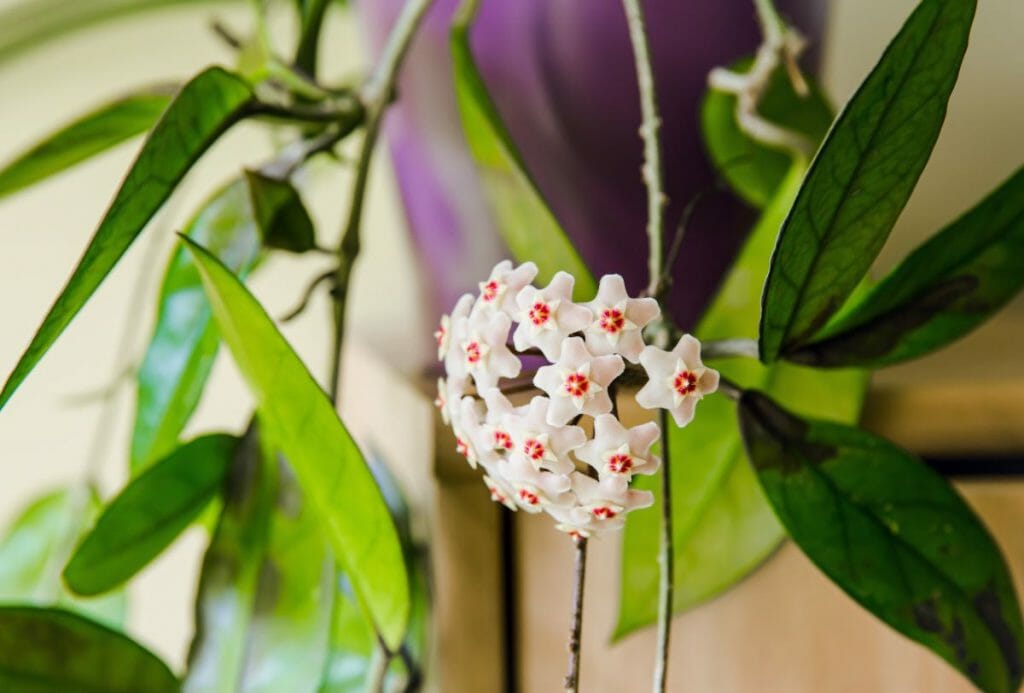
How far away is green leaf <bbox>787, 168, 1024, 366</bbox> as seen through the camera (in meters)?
0.41

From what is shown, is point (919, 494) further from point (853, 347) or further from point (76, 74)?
point (76, 74)

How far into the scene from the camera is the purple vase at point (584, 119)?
1.77 feet

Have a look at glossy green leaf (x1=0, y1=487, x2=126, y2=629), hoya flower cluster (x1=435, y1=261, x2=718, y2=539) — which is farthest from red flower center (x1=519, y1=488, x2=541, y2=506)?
glossy green leaf (x1=0, y1=487, x2=126, y2=629)

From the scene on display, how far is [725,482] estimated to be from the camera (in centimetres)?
47

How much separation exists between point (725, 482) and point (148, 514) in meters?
0.29

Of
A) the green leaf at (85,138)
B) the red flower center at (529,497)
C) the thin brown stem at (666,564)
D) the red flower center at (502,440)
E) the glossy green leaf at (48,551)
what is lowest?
the glossy green leaf at (48,551)

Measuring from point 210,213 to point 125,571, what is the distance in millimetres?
184

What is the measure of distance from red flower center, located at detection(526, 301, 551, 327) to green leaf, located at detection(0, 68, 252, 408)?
0.52 feet

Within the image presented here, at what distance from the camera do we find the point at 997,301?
16.6 inches

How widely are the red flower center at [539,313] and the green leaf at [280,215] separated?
0.18 metres

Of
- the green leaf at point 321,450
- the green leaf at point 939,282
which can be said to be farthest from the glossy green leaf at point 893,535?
the green leaf at point 321,450

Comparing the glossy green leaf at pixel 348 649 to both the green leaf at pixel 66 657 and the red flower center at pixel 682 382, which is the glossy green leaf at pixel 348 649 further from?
the red flower center at pixel 682 382

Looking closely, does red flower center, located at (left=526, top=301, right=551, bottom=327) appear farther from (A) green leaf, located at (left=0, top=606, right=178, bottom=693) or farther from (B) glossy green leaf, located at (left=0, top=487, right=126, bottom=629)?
(B) glossy green leaf, located at (left=0, top=487, right=126, bottom=629)

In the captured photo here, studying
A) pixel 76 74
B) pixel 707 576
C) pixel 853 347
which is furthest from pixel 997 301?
Result: pixel 76 74
